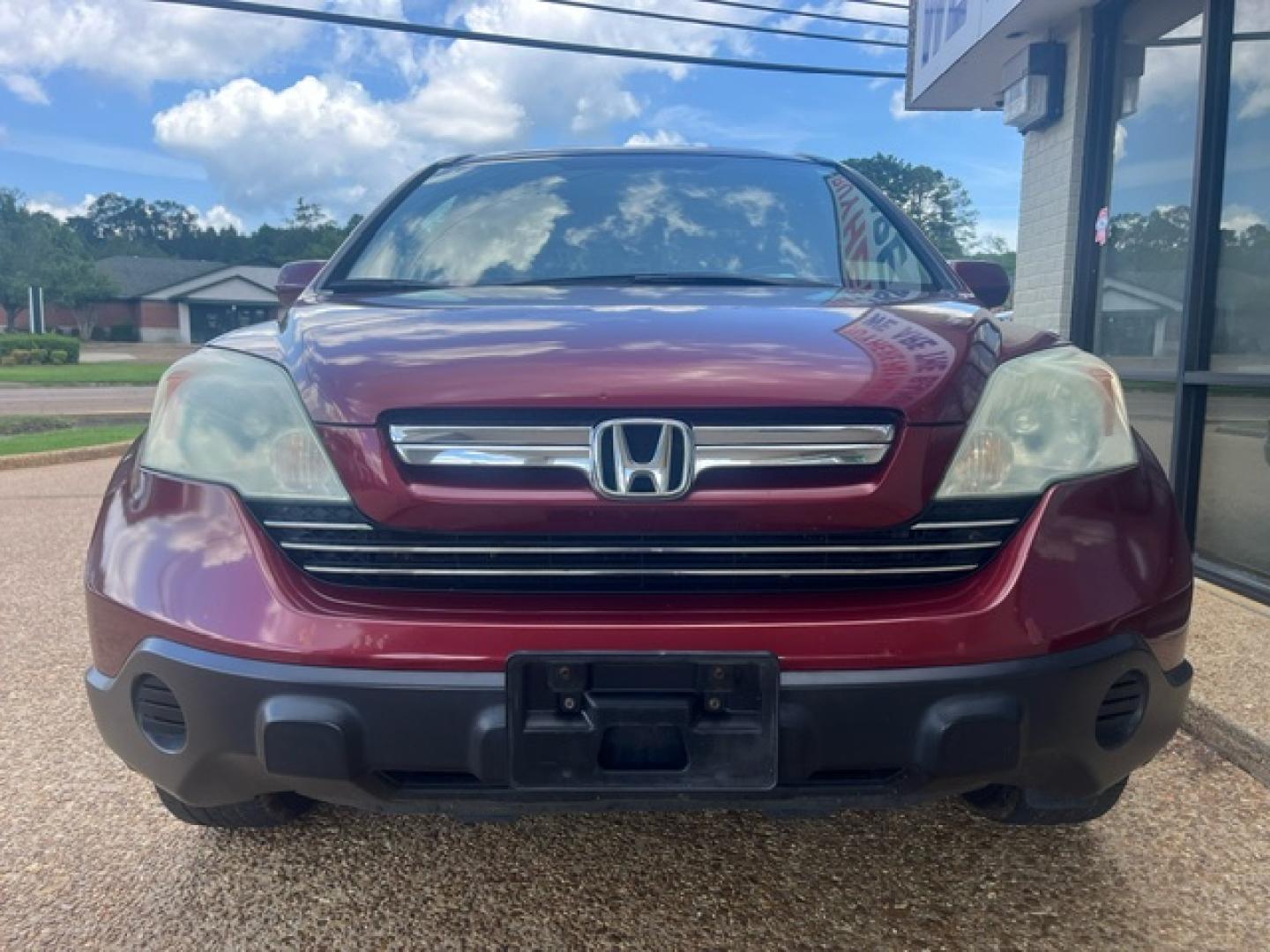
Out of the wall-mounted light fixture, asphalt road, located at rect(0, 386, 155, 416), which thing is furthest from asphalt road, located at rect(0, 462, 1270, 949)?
asphalt road, located at rect(0, 386, 155, 416)

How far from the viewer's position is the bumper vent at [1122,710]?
1.58 metres

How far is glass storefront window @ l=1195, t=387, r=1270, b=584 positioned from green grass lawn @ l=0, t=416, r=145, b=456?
8769 millimetres

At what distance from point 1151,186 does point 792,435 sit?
4643mm

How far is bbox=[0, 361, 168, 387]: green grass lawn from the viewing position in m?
26.1

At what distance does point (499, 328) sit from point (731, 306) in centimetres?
46

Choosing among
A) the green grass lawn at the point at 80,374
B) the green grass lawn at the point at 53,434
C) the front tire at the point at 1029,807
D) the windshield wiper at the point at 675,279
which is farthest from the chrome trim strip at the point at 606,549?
the green grass lawn at the point at 80,374

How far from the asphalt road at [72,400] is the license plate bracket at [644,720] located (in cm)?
1508

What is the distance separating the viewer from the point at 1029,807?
5.94 ft

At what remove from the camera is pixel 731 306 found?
194 cm

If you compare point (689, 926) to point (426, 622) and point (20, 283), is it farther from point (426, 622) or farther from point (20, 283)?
point (20, 283)

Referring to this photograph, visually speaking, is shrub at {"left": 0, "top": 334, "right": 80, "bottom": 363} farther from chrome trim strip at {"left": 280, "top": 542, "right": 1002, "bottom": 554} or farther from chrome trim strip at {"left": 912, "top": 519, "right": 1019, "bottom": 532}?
chrome trim strip at {"left": 912, "top": 519, "right": 1019, "bottom": 532}

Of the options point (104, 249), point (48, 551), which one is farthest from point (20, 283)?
point (48, 551)

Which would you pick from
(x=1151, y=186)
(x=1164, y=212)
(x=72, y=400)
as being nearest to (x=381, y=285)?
(x=1164, y=212)

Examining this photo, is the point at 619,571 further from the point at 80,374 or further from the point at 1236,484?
the point at 80,374
